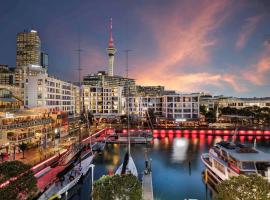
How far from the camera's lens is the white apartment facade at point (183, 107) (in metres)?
105

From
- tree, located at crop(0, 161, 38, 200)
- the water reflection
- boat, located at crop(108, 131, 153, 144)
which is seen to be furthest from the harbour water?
tree, located at crop(0, 161, 38, 200)

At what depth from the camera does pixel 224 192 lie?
1487 cm

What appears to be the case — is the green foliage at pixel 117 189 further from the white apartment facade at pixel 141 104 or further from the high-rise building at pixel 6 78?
the high-rise building at pixel 6 78

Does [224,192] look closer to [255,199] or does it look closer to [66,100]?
[255,199]

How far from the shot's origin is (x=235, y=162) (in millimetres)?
28875

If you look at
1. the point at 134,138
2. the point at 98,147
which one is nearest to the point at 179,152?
the point at 134,138

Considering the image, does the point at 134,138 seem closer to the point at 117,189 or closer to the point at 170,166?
the point at 170,166

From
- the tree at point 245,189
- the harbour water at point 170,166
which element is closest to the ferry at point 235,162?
the harbour water at point 170,166

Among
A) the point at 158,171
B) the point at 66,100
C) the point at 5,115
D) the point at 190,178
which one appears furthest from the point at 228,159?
the point at 66,100

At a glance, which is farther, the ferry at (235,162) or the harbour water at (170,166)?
the harbour water at (170,166)

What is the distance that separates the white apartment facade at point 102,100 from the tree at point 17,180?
324 feet

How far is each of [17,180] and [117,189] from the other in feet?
23.8

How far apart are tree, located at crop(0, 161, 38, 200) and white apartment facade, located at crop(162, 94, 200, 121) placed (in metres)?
87.9

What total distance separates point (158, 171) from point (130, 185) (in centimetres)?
2564
